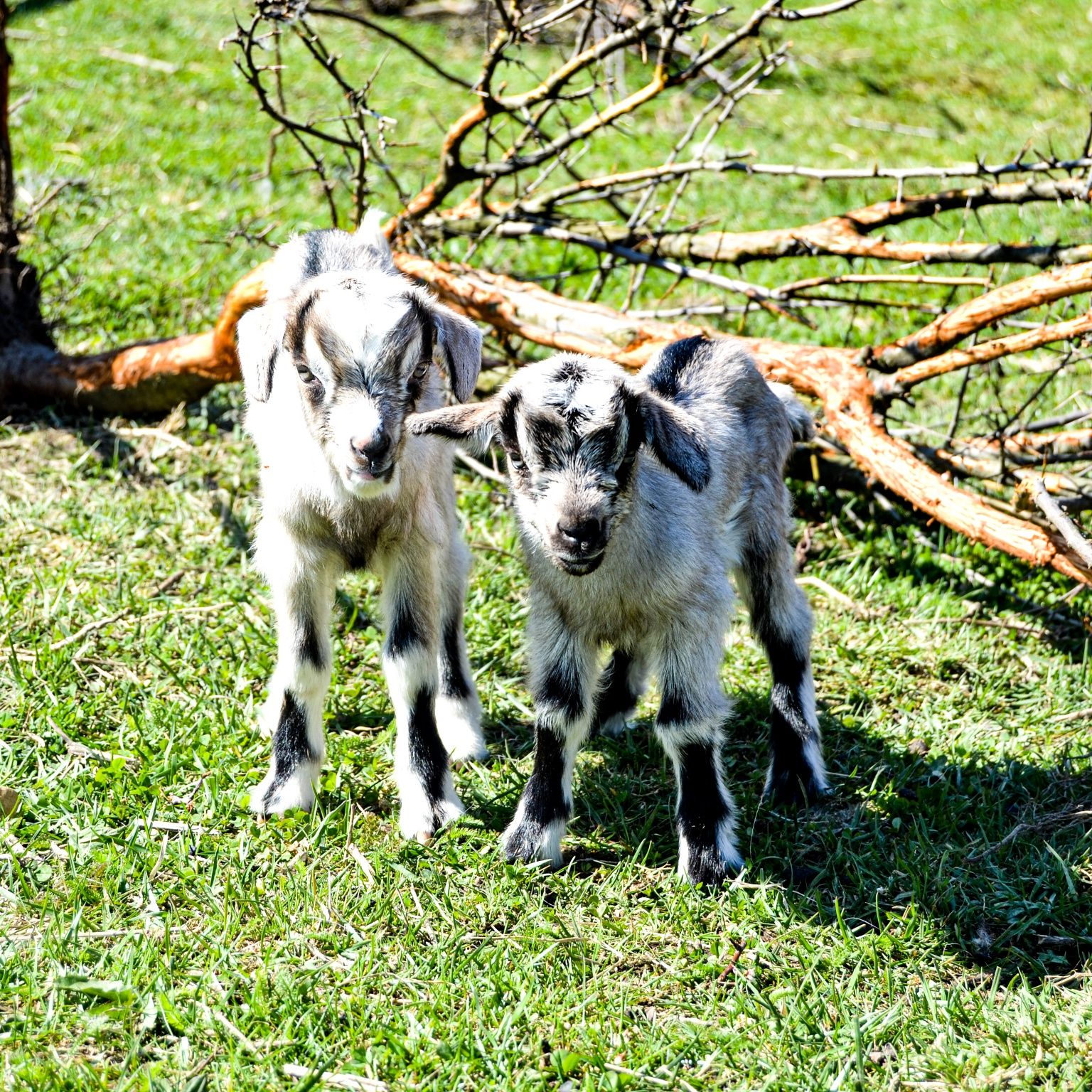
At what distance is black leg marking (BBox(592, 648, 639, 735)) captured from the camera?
4.67 metres

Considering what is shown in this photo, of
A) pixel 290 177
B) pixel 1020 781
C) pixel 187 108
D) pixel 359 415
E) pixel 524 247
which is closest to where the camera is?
pixel 359 415

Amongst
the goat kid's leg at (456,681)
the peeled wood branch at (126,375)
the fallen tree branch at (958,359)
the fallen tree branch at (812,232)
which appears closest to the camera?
the goat kid's leg at (456,681)

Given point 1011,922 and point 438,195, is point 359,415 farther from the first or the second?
point 438,195

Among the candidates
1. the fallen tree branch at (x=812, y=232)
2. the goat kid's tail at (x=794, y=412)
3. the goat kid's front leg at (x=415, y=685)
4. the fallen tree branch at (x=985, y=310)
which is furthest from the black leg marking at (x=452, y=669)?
the fallen tree branch at (x=812, y=232)

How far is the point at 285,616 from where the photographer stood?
413 centimetres

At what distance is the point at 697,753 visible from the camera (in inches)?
152

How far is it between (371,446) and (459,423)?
0.26 meters

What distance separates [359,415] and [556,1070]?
1.80m

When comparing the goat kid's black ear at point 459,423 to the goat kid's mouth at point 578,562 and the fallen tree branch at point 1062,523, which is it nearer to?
the goat kid's mouth at point 578,562

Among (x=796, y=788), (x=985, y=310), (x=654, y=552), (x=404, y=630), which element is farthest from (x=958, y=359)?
A: (x=404, y=630)

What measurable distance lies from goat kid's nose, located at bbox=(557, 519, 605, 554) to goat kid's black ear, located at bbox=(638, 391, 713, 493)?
313mm

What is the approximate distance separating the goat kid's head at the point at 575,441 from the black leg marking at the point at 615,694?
105 centimetres

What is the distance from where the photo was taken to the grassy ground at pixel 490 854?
317 cm

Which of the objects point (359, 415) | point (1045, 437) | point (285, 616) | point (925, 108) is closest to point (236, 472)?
point (285, 616)
